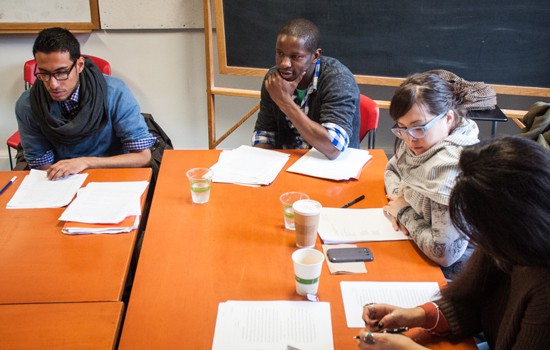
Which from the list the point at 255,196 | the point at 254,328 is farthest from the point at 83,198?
the point at 254,328

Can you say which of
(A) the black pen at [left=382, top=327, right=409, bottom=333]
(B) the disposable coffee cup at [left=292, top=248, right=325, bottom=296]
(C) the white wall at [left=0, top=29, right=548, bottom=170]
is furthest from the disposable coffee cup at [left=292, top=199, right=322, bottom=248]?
(C) the white wall at [left=0, top=29, right=548, bottom=170]

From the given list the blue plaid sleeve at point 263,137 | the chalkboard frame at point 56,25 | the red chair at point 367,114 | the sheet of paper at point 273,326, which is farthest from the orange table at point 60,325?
the chalkboard frame at point 56,25

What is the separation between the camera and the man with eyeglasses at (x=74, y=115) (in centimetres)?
194

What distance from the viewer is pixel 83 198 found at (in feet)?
5.33

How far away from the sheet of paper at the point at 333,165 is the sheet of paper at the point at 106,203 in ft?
1.99

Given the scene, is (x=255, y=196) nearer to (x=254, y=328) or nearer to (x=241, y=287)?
(x=241, y=287)

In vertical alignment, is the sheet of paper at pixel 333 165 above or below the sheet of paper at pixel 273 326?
above

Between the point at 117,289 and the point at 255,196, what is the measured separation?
62 centimetres

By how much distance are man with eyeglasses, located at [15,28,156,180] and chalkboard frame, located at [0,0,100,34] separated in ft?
3.50

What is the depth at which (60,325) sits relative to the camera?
1.08 m

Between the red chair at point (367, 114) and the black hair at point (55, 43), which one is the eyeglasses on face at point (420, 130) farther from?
the black hair at point (55, 43)

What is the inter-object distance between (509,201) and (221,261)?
0.77 meters

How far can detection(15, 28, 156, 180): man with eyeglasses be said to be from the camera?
1.94m

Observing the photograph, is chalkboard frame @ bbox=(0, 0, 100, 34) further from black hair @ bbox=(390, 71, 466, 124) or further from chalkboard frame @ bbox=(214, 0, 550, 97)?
black hair @ bbox=(390, 71, 466, 124)
